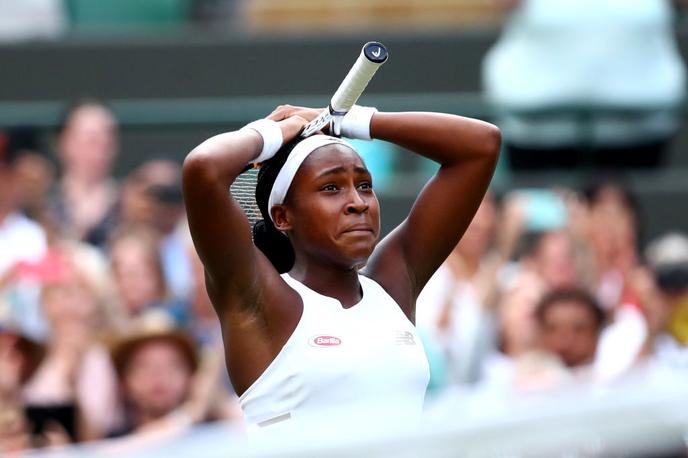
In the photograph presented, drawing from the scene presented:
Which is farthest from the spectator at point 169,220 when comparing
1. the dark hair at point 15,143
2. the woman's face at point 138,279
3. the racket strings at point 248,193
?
the racket strings at point 248,193

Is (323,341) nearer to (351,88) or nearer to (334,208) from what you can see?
(334,208)

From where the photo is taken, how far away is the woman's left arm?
459cm

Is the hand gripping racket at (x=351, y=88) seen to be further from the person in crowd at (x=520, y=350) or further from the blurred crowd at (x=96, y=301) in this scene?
the person in crowd at (x=520, y=350)

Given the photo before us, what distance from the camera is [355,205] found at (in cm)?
430

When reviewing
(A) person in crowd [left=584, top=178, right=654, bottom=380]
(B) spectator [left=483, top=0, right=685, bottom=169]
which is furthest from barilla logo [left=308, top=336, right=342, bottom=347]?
(B) spectator [left=483, top=0, right=685, bottom=169]

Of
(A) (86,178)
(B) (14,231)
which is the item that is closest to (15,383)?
(B) (14,231)

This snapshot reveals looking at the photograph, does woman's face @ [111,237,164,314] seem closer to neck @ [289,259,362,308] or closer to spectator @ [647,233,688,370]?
spectator @ [647,233,688,370]

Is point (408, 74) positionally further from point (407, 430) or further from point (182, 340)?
point (407, 430)

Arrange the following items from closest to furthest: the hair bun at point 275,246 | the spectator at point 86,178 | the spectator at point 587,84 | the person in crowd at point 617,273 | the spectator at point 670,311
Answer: the hair bun at point 275,246 < the person in crowd at point 617,273 < the spectator at point 670,311 < the spectator at point 86,178 < the spectator at point 587,84

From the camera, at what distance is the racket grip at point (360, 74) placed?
167 inches

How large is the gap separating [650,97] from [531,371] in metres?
2.52

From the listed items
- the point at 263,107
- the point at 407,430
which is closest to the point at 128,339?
the point at 263,107

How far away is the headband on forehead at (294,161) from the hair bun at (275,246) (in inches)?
5.5

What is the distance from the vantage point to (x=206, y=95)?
33.1 ft
